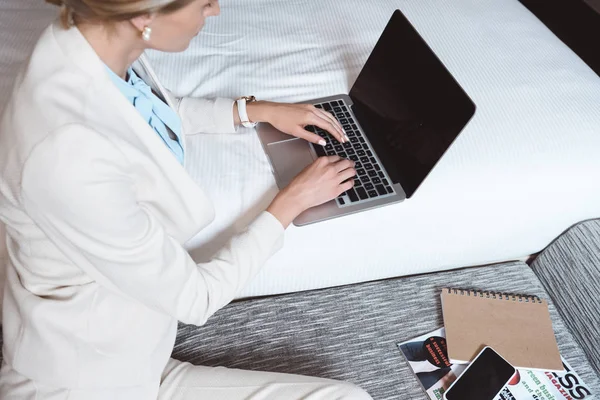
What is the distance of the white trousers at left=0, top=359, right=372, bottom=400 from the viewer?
0.86 m

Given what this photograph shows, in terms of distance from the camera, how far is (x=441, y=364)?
1.04 meters

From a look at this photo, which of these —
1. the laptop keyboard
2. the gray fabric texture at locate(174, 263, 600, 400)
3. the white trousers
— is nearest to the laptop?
the laptop keyboard

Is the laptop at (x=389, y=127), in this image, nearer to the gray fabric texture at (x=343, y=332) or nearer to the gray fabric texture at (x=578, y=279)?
the gray fabric texture at (x=343, y=332)

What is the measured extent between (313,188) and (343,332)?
324 mm

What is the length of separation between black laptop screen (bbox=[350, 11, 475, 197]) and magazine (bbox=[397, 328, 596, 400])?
13.1 inches

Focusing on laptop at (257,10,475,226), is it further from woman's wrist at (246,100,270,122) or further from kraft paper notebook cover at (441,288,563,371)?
kraft paper notebook cover at (441,288,563,371)

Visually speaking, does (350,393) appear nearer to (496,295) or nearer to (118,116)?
(496,295)

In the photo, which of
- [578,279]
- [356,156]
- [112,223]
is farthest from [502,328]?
[112,223]

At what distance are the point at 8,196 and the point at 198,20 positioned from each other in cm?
37

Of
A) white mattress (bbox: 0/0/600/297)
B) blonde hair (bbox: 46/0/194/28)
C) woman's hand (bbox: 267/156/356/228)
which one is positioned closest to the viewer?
blonde hair (bbox: 46/0/194/28)

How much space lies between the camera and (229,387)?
2.94 ft

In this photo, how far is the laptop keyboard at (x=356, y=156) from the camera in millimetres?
1077

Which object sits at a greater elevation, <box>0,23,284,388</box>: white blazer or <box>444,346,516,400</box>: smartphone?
<box>0,23,284,388</box>: white blazer

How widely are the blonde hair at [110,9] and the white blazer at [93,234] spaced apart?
0.08ft
